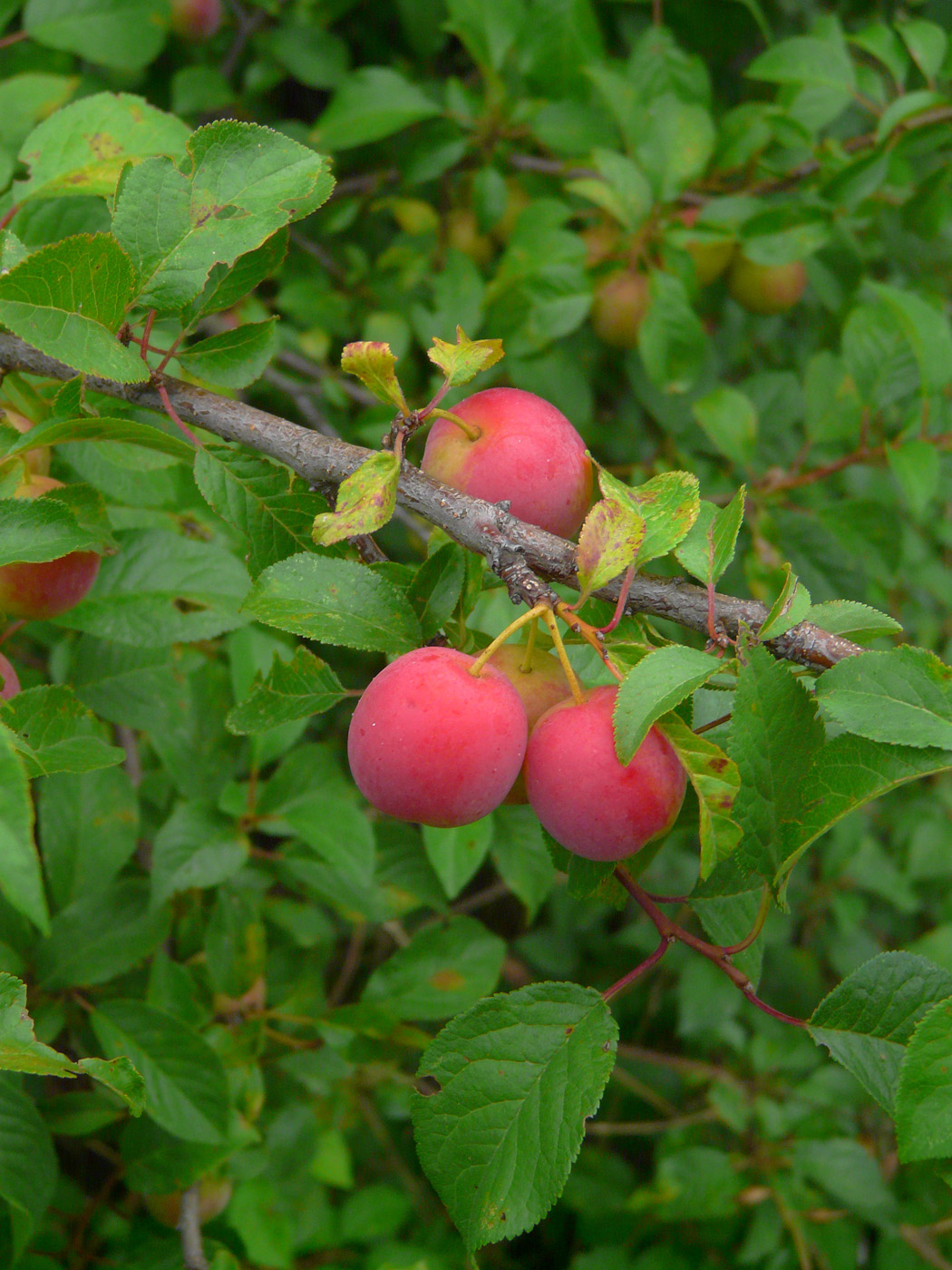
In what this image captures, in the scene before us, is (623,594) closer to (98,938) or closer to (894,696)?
(894,696)

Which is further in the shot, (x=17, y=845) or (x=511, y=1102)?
(x=511, y=1102)

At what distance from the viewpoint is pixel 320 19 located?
1532 millimetres

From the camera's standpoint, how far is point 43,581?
27.8 inches

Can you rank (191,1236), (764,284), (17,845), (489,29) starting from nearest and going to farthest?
(17,845) → (191,1236) → (489,29) → (764,284)

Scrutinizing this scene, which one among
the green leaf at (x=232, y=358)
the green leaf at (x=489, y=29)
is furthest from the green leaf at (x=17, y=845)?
the green leaf at (x=489, y=29)

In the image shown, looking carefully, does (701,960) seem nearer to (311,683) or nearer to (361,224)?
(311,683)

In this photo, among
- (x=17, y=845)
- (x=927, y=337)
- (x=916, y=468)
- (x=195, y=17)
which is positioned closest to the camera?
(x=17, y=845)

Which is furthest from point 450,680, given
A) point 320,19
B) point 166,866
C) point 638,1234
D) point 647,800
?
point 638,1234

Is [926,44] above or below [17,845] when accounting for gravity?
above

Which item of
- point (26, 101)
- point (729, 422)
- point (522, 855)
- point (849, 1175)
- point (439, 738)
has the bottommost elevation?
point (849, 1175)

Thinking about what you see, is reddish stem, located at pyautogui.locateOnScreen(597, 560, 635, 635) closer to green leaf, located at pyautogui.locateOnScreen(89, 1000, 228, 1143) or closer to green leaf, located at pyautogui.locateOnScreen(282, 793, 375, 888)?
green leaf, located at pyautogui.locateOnScreen(282, 793, 375, 888)

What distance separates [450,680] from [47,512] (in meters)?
0.28

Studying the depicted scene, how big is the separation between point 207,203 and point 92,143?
31cm

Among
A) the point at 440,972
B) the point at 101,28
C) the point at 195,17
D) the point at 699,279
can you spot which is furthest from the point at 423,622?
the point at 195,17
